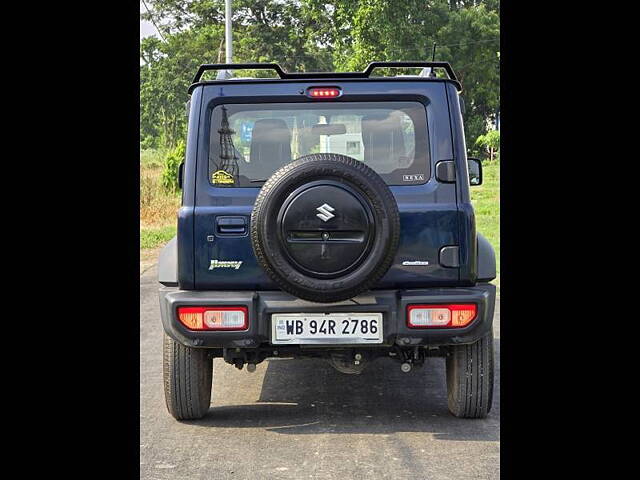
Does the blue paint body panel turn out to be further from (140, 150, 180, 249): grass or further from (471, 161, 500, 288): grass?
(140, 150, 180, 249): grass

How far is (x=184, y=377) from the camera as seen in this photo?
5.18 m

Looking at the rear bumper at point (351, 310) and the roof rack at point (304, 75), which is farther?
the roof rack at point (304, 75)

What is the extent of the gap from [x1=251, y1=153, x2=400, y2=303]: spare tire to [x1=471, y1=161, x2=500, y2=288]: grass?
9833 mm

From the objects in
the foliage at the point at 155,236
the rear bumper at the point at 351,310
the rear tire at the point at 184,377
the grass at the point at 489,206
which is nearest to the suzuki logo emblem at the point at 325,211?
the rear bumper at the point at 351,310

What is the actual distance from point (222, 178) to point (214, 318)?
80 centimetres

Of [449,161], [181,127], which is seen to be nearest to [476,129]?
[181,127]

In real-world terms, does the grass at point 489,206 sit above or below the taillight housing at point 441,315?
above

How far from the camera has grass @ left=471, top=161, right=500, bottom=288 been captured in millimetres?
16406

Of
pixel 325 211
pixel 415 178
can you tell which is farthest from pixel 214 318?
pixel 415 178

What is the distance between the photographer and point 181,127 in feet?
96.3

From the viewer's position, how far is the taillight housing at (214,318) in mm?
4809

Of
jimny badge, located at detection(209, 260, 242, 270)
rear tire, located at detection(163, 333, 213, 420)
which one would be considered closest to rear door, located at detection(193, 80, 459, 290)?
jimny badge, located at detection(209, 260, 242, 270)

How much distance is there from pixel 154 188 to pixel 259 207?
17134 millimetres

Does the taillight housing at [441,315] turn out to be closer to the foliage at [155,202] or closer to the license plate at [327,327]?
the license plate at [327,327]
